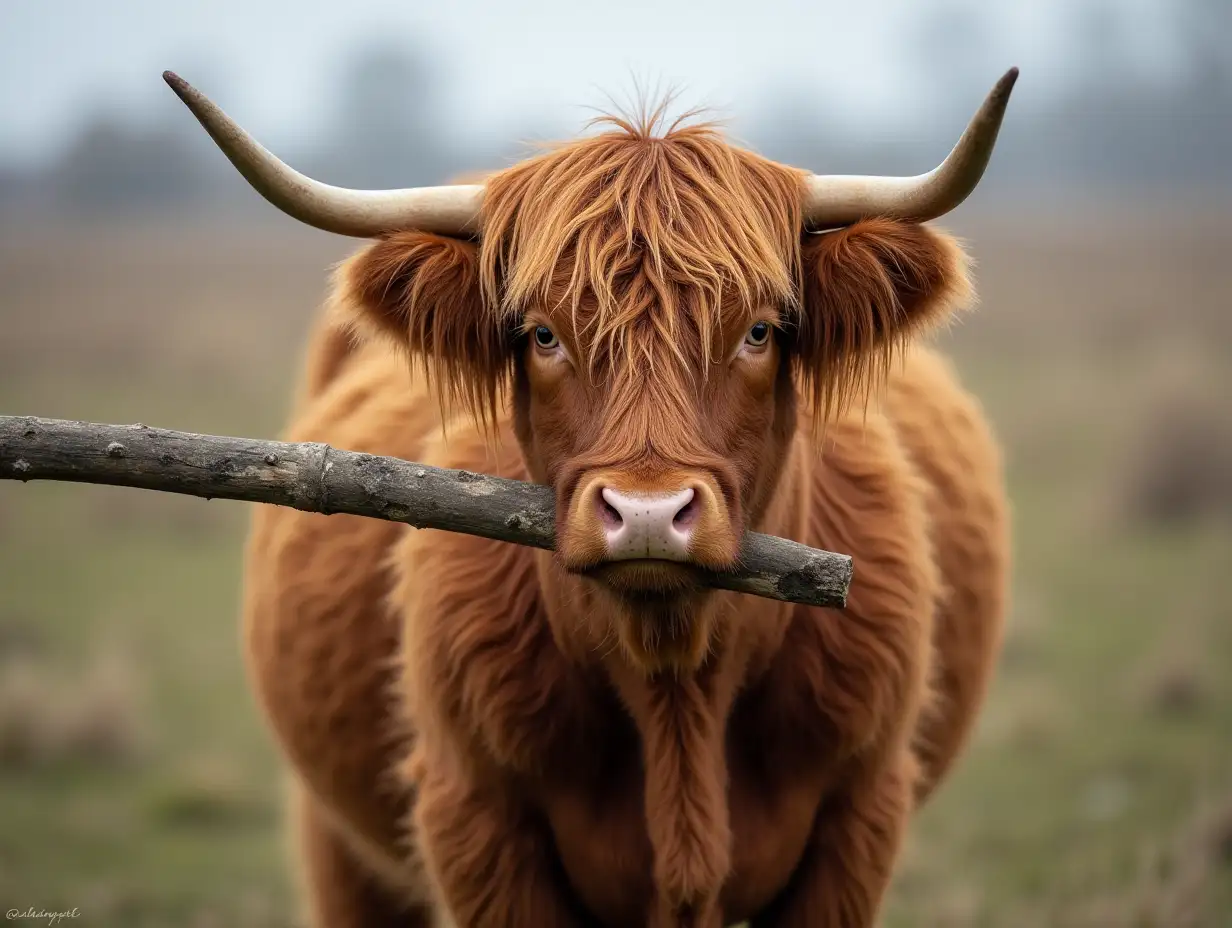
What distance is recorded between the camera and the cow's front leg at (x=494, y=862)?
128 inches

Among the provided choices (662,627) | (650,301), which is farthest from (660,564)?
(650,301)

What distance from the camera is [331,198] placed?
2887mm

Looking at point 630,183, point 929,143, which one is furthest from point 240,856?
point 929,143

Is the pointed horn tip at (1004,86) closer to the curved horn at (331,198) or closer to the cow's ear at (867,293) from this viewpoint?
the cow's ear at (867,293)

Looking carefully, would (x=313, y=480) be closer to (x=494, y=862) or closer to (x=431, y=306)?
(x=431, y=306)

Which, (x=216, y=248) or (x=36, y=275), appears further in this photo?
(x=216, y=248)

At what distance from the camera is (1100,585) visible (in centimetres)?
1080

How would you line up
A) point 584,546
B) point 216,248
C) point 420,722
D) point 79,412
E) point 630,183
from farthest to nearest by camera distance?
point 216,248, point 79,412, point 420,722, point 630,183, point 584,546

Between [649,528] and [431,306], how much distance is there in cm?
95

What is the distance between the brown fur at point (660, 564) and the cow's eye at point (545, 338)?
25mm

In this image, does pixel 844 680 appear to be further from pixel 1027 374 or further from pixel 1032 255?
pixel 1032 255

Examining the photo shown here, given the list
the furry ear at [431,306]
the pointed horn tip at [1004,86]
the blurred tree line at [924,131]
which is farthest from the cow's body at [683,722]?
the blurred tree line at [924,131]

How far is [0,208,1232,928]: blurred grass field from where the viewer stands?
241 inches

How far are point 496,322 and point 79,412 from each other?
1535 cm
